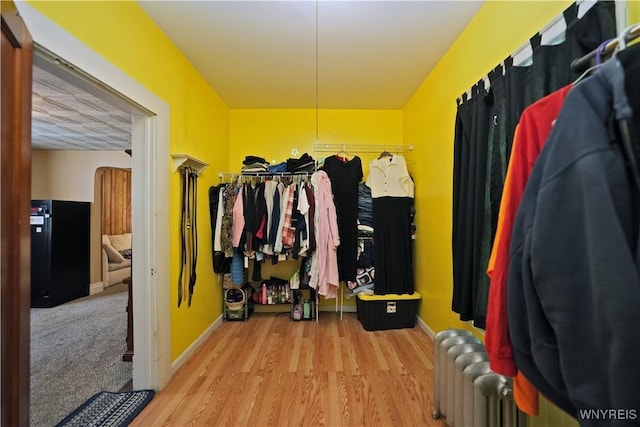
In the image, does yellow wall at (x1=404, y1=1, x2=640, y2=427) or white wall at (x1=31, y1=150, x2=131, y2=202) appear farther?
white wall at (x1=31, y1=150, x2=131, y2=202)

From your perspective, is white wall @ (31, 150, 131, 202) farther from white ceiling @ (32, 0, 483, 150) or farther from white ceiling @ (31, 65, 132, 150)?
white ceiling @ (32, 0, 483, 150)

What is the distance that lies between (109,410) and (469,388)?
2.04m

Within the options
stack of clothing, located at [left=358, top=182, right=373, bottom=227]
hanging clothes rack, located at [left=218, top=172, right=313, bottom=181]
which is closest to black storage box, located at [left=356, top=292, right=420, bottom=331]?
stack of clothing, located at [left=358, top=182, right=373, bottom=227]

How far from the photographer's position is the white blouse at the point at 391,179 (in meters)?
2.58

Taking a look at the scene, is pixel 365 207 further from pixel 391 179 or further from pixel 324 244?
pixel 324 244

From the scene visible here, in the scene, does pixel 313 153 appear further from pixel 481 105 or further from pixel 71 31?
pixel 71 31

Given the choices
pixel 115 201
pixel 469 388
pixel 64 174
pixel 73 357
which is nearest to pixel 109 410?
pixel 73 357

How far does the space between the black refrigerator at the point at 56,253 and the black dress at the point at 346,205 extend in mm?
4041

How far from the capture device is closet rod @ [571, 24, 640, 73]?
0.58 metres

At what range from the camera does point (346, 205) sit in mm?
2656

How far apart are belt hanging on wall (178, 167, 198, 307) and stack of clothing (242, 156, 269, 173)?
0.67 metres

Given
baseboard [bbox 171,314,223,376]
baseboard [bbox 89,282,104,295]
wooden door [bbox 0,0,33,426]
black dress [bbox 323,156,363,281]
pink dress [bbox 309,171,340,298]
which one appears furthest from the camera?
baseboard [bbox 89,282,104,295]

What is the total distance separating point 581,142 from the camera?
527mm

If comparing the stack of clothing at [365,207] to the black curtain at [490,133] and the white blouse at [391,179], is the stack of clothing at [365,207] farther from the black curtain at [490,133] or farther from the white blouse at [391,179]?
the black curtain at [490,133]
